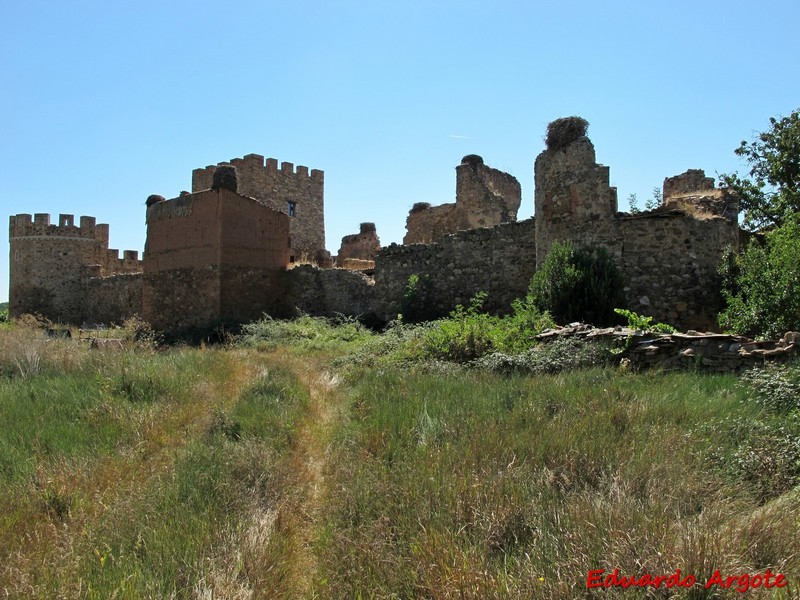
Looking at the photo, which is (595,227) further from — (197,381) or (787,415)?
(197,381)

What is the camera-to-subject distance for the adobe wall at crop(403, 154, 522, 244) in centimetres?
1986

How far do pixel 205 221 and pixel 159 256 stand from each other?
8.05 ft

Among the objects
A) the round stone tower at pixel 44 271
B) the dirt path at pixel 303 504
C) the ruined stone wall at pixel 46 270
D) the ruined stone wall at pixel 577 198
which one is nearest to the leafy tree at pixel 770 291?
the ruined stone wall at pixel 577 198

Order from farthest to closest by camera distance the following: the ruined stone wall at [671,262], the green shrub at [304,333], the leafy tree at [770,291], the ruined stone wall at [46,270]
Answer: the ruined stone wall at [46,270], the green shrub at [304,333], the ruined stone wall at [671,262], the leafy tree at [770,291]

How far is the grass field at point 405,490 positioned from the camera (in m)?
3.13

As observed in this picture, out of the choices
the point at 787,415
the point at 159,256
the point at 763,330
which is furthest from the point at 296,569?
the point at 159,256

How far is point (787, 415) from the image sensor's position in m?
5.39

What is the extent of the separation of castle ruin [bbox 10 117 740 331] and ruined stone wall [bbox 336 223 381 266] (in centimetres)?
6

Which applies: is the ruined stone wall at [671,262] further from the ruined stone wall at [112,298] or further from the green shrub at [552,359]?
the ruined stone wall at [112,298]

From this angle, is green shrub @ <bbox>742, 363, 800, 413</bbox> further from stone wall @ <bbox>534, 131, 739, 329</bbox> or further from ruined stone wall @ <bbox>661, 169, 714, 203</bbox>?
ruined stone wall @ <bbox>661, 169, 714, 203</bbox>

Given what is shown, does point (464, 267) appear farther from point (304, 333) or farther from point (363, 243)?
point (363, 243)

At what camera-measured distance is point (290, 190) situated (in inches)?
1078

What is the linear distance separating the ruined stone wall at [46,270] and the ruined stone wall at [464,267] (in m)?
21.0

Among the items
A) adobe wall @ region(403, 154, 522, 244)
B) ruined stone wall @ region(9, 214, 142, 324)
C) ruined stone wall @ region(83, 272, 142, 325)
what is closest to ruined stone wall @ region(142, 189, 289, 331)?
adobe wall @ region(403, 154, 522, 244)
